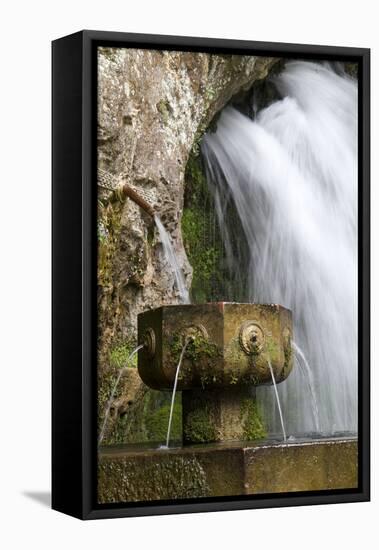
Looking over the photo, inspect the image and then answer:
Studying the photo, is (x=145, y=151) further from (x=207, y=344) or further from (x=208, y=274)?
(x=207, y=344)

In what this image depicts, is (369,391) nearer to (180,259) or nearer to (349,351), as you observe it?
(349,351)

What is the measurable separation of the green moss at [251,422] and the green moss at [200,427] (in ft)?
0.76

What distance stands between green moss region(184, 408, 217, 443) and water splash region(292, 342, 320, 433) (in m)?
0.84

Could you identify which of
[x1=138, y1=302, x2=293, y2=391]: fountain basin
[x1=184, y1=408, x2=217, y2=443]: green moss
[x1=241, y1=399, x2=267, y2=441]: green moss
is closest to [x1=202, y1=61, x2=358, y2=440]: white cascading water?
[x1=241, y1=399, x2=267, y2=441]: green moss

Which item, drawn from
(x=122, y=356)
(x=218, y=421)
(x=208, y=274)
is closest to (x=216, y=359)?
(x=218, y=421)

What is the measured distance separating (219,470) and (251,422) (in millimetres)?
584

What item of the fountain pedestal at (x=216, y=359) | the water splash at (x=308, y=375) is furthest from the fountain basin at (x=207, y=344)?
the water splash at (x=308, y=375)

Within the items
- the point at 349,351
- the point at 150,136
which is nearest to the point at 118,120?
the point at 150,136

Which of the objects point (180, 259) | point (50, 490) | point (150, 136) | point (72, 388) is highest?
point (150, 136)

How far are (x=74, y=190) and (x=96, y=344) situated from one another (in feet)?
3.18

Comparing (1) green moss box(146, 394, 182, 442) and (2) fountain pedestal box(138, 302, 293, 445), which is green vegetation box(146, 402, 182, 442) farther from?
(2) fountain pedestal box(138, 302, 293, 445)

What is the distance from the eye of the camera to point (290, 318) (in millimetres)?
11797

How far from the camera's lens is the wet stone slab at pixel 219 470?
10867mm

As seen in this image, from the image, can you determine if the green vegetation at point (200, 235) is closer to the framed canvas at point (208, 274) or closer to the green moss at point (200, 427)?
the framed canvas at point (208, 274)
